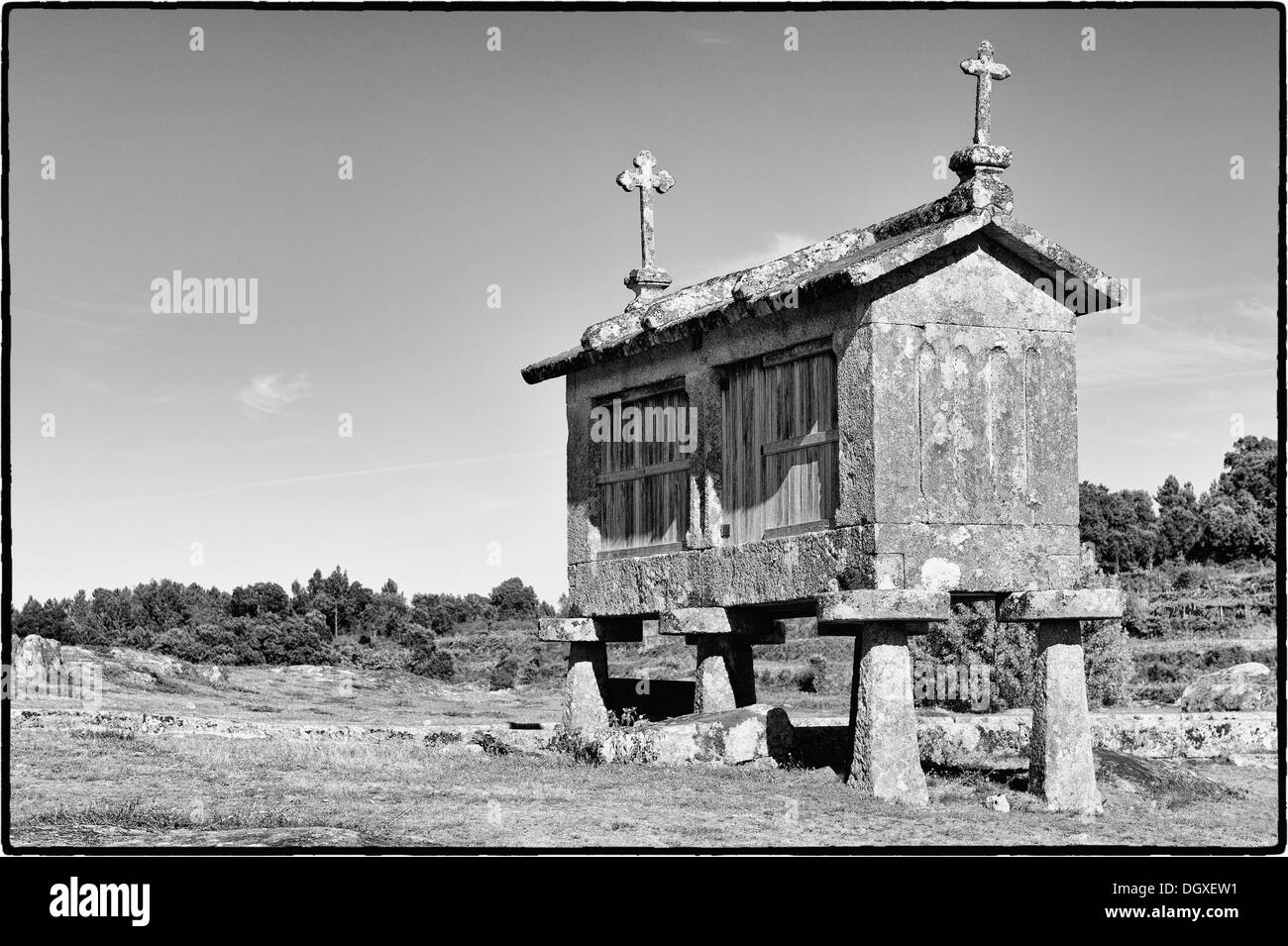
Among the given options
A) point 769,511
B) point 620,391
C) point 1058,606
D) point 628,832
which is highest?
point 620,391

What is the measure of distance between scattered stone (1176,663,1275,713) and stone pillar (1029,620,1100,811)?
9.51 metres

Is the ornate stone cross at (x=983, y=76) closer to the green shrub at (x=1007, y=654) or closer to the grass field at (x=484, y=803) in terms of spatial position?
the grass field at (x=484, y=803)

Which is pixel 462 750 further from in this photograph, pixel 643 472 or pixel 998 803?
pixel 998 803

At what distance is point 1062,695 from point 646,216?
25.1 ft

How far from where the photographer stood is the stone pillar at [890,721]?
39.8 ft

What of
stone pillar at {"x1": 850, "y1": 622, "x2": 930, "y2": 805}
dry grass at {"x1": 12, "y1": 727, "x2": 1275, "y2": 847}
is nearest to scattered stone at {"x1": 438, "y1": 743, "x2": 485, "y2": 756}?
dry grass at {"x1": 12, "y1": 727, "x2": 1275, "y2": 847}

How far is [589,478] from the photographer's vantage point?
16.8 metres

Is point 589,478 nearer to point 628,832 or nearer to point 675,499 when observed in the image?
point 675,499

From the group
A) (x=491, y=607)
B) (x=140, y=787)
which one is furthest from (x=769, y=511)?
(x=491, y=607)

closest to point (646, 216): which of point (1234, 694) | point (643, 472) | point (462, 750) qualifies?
point (643, 472)

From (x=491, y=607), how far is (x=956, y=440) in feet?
198

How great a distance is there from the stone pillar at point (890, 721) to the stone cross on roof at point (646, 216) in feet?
20.0

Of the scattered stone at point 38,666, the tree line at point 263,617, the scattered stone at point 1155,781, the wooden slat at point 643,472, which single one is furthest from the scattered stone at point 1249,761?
the tree line at point 263,617
